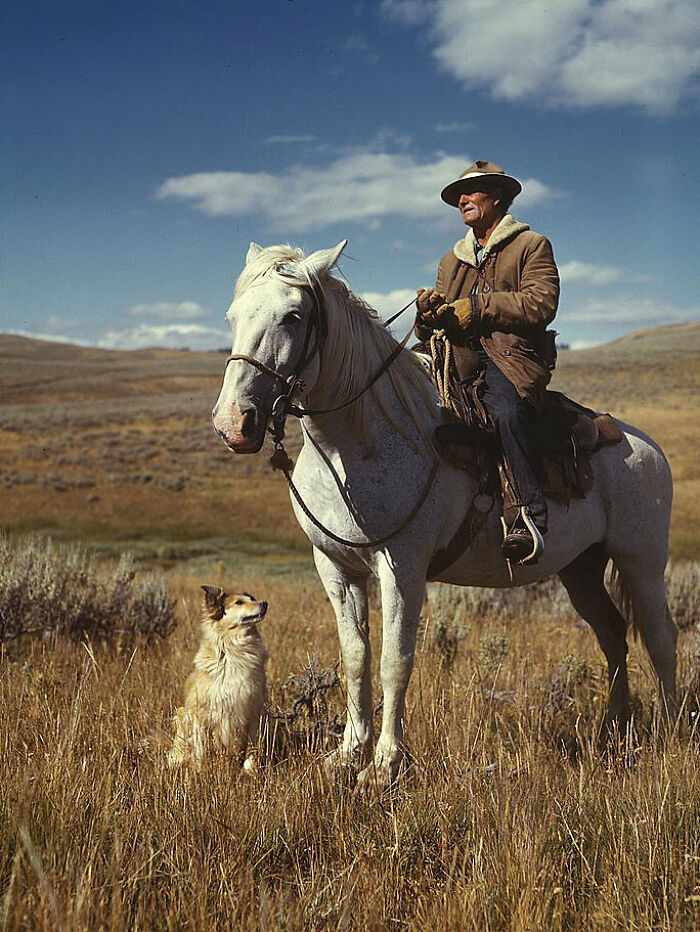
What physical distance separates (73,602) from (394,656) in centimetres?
463

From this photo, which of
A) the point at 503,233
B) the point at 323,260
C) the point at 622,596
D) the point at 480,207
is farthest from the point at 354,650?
the point at 480,207

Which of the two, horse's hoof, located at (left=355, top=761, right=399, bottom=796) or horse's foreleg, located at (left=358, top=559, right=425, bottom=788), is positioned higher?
horse's foreleg, located at (left=358, top=559, right=425, bottom=788)

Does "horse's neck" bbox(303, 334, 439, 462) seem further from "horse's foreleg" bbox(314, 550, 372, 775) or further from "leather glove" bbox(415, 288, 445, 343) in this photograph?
"horse's foreleg" bbox(314, 550, 372, 775)

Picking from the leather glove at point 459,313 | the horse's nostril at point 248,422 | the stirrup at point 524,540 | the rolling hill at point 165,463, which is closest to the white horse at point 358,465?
the horse's nostril at point 248,422

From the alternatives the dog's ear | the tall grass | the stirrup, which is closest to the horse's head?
the stirrup

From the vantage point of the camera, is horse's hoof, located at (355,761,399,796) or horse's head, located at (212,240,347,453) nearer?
horse's head, located at (212,240,347,453)

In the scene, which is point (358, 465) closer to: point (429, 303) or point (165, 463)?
point (429, 303)

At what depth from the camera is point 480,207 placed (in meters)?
4.33

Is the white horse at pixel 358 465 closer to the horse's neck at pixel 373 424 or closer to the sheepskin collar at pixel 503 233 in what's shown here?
the horse's neck at pixel 373 424

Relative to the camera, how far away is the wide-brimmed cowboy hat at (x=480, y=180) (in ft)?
13.8

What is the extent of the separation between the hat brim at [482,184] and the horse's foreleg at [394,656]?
2276 mm

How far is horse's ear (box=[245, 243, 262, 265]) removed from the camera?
3482 millimetres

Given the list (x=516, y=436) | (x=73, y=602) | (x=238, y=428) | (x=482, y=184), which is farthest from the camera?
(x=73, y=602)

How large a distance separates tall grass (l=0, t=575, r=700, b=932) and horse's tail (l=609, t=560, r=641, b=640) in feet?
3.15
